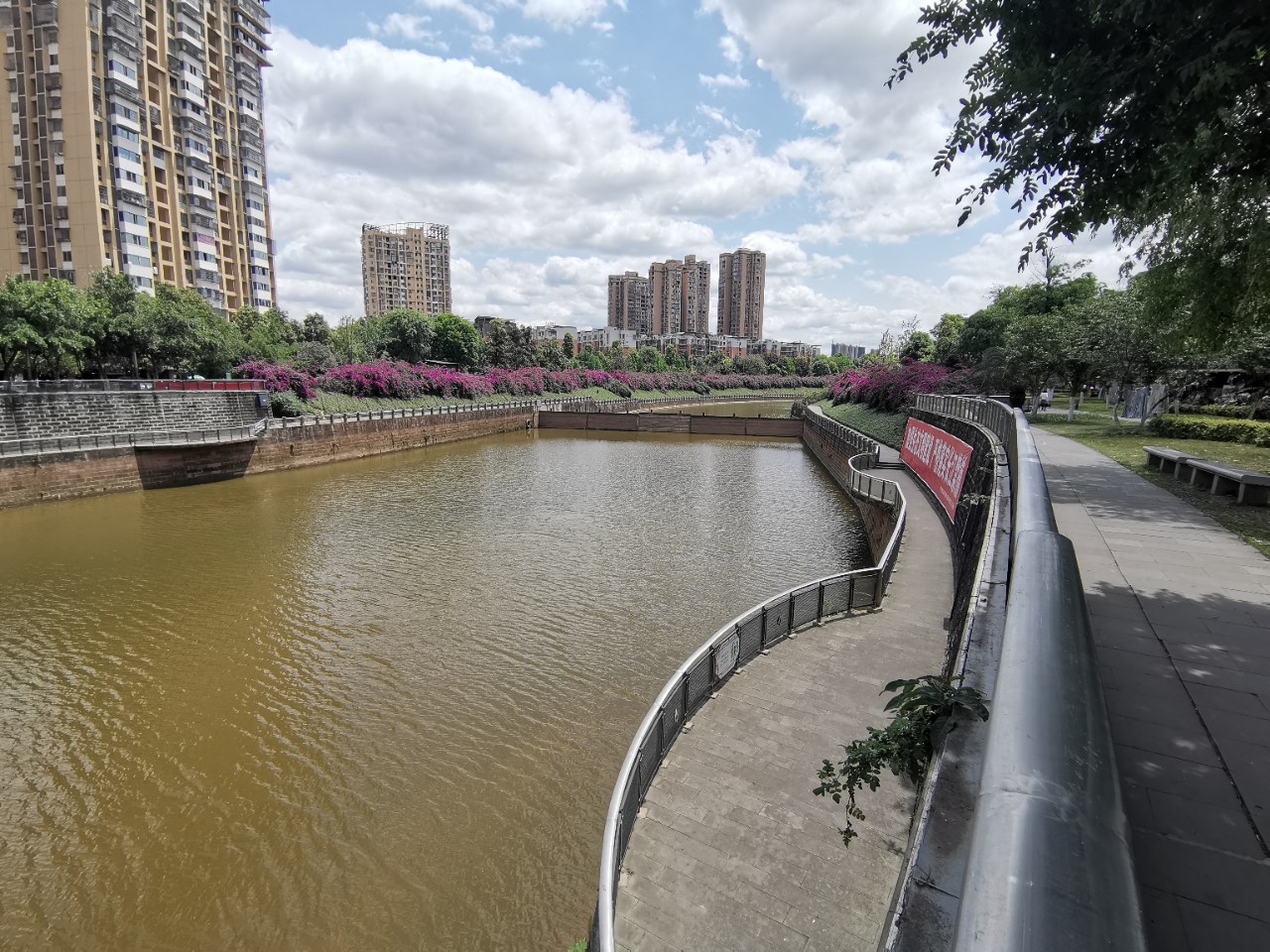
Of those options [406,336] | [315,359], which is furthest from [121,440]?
[406,336]

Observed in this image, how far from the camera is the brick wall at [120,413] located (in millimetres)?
23531

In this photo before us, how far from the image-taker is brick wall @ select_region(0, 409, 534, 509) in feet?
70.7

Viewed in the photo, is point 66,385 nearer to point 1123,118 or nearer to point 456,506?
point 456,506

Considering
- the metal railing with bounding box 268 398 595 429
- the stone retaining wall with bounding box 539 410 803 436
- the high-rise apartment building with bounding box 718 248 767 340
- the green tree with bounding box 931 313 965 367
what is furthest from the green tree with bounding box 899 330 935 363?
the high-rise apartment building with bounding box 718 248 767 340

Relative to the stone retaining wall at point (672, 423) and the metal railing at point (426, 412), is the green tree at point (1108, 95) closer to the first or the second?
the metal railing at point (426, 412)

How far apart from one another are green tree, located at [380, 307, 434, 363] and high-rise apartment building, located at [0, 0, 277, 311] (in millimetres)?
21019

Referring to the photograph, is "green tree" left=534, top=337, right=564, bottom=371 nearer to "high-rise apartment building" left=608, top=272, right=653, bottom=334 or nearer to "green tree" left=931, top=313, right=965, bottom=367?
"green tree" left=931, top=313, right=965, bottom=367

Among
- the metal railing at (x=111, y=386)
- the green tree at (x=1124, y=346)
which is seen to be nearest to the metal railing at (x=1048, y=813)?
the green tree at (x=1124, y=346)

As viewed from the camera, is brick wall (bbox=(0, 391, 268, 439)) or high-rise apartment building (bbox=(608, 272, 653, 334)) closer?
brick wall (bbox=(0, 391, 268, 439))

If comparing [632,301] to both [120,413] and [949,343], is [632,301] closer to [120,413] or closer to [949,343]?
[949,343]

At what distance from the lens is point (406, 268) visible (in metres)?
142

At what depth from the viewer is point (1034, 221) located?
17.9 feet

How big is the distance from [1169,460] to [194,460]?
3202cm

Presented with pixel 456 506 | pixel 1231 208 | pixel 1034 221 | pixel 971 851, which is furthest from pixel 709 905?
pixel 456 506
